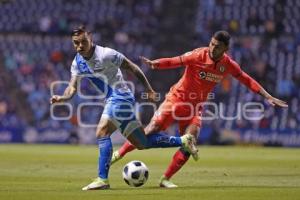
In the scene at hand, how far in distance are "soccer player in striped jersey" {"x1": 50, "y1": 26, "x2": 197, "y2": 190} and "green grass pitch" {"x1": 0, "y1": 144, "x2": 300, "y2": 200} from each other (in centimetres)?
70

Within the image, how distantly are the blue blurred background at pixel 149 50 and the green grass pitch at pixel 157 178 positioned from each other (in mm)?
7063

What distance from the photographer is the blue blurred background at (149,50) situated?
29.0 m

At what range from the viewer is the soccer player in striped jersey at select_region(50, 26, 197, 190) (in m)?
11.2

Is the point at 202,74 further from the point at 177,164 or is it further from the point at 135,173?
the point at 135,173

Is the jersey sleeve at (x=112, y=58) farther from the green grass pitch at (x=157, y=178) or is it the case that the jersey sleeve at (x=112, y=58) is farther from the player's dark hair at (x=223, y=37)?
the green grass pitch at (x=157, y=178)

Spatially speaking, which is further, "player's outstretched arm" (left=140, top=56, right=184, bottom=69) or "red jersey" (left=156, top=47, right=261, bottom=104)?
"red jersey" (left=156, top=47, right=261, bottom=104)

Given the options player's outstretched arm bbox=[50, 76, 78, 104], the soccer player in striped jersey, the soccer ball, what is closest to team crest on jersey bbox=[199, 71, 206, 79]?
the soccer player in striped jersey

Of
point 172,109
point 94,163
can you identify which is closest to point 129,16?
Answer: point 94,163

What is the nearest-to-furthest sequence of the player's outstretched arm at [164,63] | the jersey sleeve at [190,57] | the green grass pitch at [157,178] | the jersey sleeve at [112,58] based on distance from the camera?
1. the green grass pitch at [157,178]
2. the jersey sleeve at [112,58]
3. the player's outstretched arm at [164,63]
4. the jersey sleeve at [190,57]

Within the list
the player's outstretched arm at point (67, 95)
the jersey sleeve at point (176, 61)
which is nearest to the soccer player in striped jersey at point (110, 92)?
the player's outstretched arm at point (67, 95)

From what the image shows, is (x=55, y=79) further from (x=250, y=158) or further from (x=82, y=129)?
(x=250, y=158)

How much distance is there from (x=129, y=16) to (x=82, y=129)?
23.9 ft

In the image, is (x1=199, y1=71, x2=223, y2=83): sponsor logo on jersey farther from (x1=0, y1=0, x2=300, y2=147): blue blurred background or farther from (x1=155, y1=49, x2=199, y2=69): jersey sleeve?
(x1=0, y1=0, x2=300, y2=147): blue blurred background

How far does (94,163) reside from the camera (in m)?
18.4
